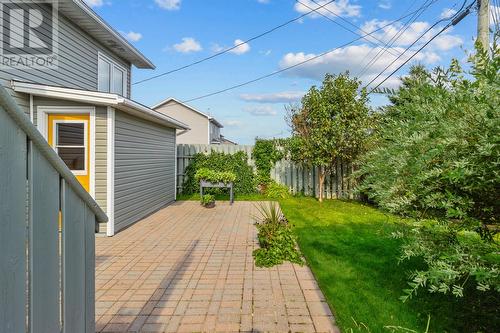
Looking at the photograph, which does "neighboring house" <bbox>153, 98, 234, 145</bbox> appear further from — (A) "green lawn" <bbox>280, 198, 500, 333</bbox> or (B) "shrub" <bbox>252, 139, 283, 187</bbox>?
(A) "green lawn" <bbox>280, 198, 500, 333</bbox>

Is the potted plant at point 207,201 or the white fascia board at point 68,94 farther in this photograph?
the potted plant at point 207,201

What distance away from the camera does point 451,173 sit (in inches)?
84.9

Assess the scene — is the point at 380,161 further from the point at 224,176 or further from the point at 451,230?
the point at 224,176

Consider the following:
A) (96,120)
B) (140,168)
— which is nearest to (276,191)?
(140,168)

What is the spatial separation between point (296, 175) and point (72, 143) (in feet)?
27.6

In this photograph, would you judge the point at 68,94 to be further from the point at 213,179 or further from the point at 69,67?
the point at 213,179

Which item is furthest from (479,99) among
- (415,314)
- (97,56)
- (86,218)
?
(97,56)

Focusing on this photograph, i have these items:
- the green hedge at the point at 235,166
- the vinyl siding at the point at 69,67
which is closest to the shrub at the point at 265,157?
the green hedge at the point at 235,166

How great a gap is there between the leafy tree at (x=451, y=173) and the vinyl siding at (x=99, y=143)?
560 cm

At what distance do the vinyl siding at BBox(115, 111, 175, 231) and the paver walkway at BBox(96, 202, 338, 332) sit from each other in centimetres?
105

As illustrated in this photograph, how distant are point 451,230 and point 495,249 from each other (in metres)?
0.31

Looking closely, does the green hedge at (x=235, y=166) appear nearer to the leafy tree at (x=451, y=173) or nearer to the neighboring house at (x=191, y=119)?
the leafy tree at (x=451, y=173)

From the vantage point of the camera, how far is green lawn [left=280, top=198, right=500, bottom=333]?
10.5 ft

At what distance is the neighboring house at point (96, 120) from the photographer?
262 inches
